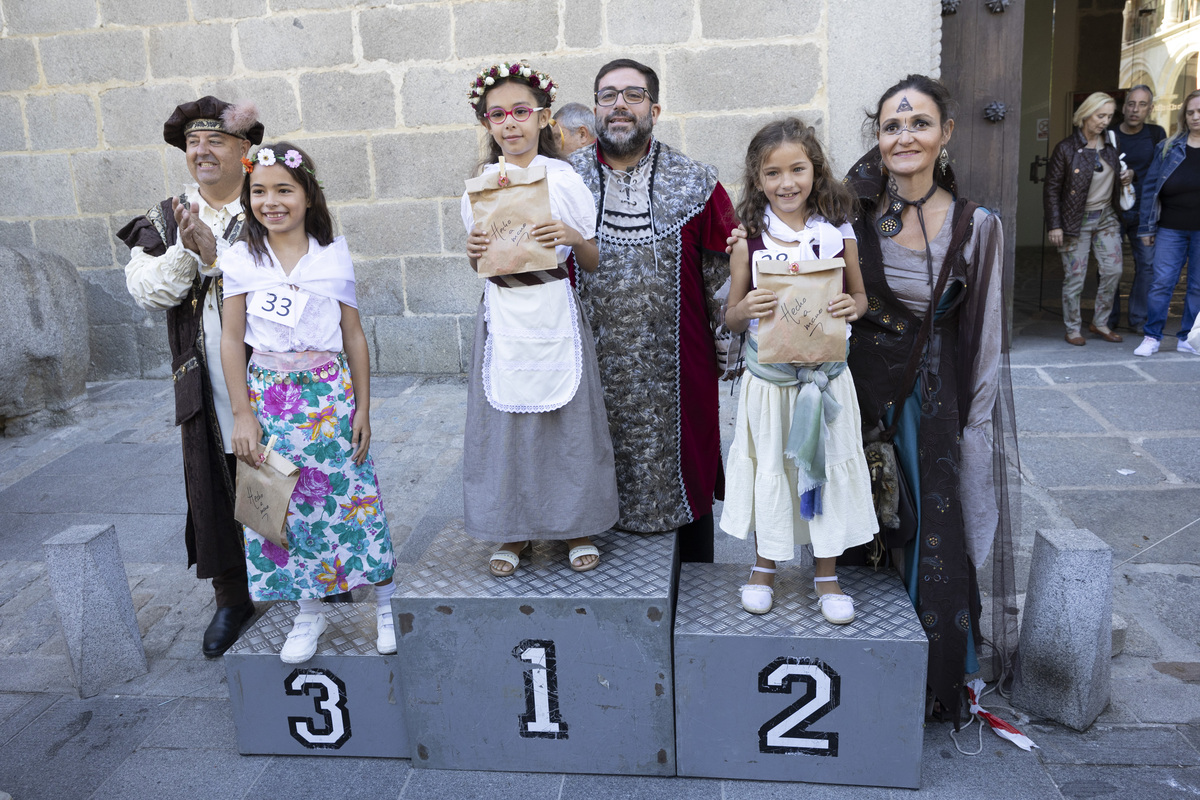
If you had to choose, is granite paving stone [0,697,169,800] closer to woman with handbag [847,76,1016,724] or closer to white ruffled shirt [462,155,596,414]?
white ruffled shirt [462,155,596,414]

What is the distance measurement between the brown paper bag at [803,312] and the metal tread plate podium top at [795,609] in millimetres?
706

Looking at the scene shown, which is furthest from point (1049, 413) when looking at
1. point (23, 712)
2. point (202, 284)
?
point (23, 712)

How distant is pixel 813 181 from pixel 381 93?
442 centimetres

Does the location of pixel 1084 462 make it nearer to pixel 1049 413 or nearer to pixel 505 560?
pixel 1049 413

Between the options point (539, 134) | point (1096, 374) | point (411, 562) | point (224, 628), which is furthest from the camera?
point (1096, 374)

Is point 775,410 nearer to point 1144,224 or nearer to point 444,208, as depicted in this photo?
point 444,208

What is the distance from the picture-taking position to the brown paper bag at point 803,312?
232 cm

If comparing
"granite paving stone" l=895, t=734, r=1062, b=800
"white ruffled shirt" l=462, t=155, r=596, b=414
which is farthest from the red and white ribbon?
"white ruffled shirt" l=462, t=155, r=596, b=414

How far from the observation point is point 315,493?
107 inches

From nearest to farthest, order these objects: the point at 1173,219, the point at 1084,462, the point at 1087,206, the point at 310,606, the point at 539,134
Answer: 1. the point at 539,134
2. the point at 310,606
3. the point at 1084,462
4. the point at 1173,219
5. the point at 1087,206

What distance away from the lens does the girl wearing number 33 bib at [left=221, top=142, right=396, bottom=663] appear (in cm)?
265

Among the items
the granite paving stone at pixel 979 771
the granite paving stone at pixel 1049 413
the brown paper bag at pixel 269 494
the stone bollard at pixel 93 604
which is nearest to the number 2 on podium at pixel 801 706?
the granite paving stone at pixel 979 771

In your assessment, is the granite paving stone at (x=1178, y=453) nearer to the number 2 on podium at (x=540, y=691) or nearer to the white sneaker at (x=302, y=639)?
the number 2 on podium at (x=540, y=691)

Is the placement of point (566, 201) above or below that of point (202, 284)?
above
